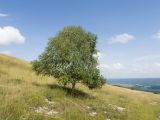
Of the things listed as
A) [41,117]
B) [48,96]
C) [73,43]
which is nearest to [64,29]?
[73,43]

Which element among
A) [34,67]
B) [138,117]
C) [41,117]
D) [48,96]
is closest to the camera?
[41,117]

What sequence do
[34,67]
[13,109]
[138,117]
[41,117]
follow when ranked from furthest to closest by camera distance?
[34,67] → [138,117] → [41,117] → [13,109]

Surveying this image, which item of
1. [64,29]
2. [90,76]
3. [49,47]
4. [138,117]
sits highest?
[64,29]

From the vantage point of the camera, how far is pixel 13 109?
1614 cm

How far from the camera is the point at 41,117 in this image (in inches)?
720

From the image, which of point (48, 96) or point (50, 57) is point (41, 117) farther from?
point (50, 57)

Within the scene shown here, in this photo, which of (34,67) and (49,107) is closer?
(49,107)

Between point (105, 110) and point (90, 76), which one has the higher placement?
point (90, 76)

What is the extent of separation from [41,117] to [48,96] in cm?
1272

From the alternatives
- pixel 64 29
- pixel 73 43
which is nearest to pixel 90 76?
pixel 73 43

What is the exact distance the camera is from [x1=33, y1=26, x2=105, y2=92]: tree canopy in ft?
120

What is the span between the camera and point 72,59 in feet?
119

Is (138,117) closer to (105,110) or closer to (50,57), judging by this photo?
(105,110)

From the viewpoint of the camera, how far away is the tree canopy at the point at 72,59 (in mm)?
36531
